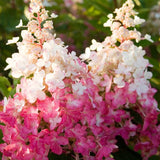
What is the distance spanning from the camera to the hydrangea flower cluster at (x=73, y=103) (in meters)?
0.70

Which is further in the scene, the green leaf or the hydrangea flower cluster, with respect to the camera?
the green leaf

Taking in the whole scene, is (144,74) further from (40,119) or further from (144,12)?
(144,12)

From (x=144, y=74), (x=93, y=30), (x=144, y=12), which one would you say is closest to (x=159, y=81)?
(x=144, y=12)

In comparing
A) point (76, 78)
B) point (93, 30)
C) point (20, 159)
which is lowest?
point (20, 159)

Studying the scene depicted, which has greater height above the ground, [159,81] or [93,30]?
[93,30]

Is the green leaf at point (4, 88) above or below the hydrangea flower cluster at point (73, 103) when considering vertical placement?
above

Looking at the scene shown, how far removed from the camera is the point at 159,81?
135 centimetres

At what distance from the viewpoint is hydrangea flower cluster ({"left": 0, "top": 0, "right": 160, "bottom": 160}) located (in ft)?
2.30

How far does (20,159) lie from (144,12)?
119cm

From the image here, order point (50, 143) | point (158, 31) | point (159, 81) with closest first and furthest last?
point (50, 143) → point (159, 81) → point (158, 31)

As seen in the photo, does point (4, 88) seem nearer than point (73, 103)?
No

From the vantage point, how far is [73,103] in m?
0.70

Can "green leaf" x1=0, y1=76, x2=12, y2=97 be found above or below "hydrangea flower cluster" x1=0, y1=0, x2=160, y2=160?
above

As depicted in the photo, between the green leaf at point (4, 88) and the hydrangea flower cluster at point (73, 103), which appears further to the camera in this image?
the green leaf at point (4, 88)
